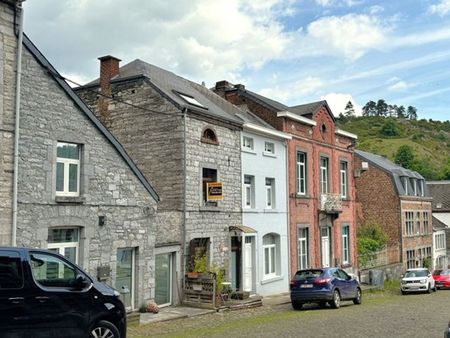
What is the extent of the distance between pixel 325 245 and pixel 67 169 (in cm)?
1840

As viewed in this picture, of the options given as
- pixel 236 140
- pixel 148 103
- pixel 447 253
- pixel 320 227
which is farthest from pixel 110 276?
pixel 447 253

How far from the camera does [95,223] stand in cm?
1516

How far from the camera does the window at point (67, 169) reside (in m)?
14.5

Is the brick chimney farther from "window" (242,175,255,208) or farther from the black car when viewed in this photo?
the black car

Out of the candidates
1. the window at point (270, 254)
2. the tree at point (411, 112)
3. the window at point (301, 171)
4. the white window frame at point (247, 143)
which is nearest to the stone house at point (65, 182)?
the white window frame at point (247, 143)

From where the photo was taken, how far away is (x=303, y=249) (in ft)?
89.4

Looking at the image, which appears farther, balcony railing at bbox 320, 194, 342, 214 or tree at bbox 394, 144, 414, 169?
tree at bbox 394, 144, 414, 169

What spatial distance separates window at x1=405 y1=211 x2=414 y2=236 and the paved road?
24.2 metres

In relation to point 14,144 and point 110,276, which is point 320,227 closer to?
point 110,276

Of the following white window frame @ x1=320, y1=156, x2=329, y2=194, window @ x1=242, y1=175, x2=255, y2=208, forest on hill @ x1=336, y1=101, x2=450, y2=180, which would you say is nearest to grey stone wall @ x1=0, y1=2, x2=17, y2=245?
window @ x1=242, y1=175, x2=255, y2=208

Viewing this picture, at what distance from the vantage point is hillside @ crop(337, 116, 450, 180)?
90.2 m

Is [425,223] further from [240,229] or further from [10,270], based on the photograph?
[10,270]

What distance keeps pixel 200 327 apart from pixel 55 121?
7.01 m

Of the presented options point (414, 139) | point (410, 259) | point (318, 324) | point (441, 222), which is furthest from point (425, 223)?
point (414, 139)
